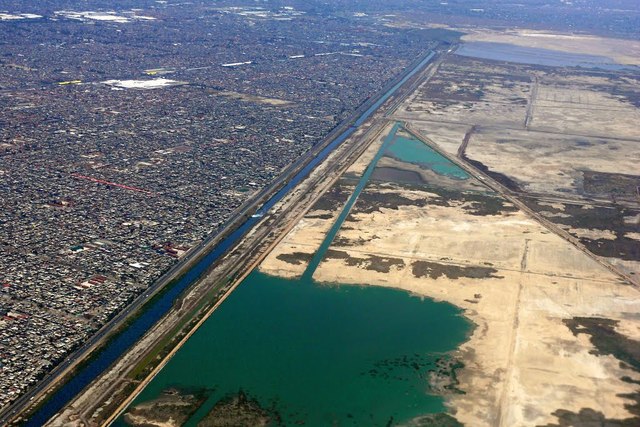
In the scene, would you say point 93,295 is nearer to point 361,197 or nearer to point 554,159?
point 361,197

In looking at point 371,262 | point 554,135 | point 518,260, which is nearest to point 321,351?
point 371,262

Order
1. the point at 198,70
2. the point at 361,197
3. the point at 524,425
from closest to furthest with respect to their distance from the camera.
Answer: the point at 524,425 → the point at 361,197 → the point at 198,70

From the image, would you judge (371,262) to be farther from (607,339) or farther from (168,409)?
(168,409)

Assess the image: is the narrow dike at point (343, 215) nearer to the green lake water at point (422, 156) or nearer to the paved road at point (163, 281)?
the green lake water at point (422, 156)

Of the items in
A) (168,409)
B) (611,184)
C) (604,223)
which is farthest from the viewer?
(611,184)

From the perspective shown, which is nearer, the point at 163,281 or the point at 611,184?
the point at 163,281

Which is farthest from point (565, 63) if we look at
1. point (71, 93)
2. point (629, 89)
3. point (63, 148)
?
point (63, 148)

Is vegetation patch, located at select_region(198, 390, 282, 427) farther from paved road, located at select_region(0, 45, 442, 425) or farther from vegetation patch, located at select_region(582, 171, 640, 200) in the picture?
vegetation patch, located at select_region(582, 171, 640, 200)
